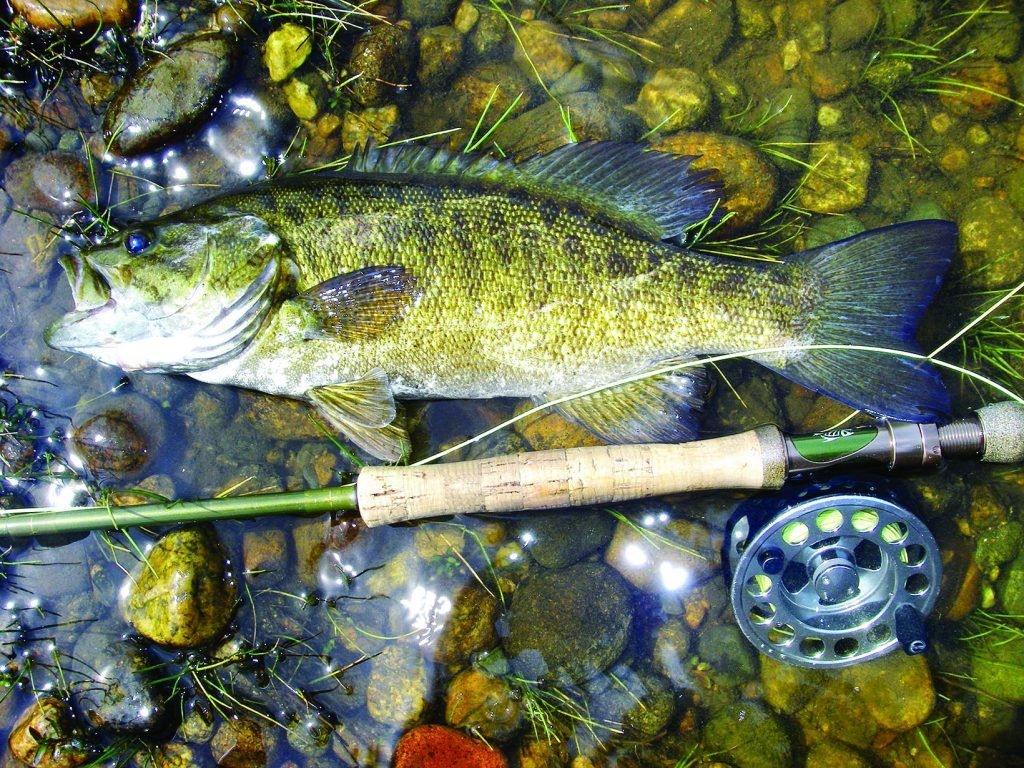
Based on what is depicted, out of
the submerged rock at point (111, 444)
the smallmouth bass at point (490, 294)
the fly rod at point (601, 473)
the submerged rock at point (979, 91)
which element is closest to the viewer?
the fly rod at point (601, 473)

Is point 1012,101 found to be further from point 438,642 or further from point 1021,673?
point 438,642

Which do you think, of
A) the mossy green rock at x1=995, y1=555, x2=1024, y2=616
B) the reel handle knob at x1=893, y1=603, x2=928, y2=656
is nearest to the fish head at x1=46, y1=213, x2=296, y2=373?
the reel handle knob at x1=893, y1=603, x2=928, y2=656

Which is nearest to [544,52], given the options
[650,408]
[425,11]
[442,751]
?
[425,11]

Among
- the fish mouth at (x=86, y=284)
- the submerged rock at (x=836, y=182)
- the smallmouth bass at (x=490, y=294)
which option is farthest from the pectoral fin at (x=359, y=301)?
the submerged rock at (x=836, y=182)

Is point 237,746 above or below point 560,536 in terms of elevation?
below

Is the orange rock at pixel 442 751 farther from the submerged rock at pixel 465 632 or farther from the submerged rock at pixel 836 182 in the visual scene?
the submerged rock at pixel 836 182

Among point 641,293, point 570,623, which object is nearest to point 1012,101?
point 641,293

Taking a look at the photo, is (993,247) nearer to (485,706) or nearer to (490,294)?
(490,294)
